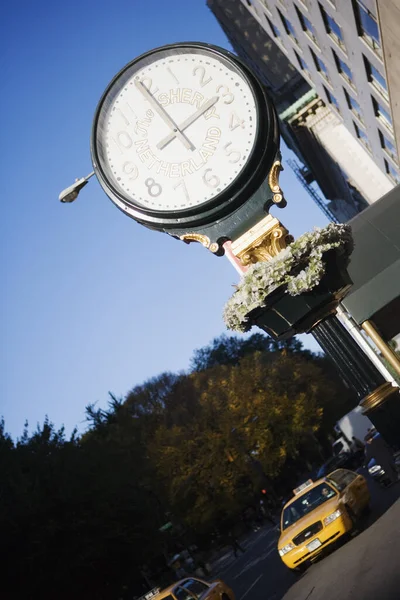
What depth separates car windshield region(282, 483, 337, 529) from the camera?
13239mm

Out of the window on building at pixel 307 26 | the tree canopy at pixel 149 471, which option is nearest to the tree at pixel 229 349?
the tree canopy at pixel 149 471

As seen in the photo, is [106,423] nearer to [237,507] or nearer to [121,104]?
[237,507]

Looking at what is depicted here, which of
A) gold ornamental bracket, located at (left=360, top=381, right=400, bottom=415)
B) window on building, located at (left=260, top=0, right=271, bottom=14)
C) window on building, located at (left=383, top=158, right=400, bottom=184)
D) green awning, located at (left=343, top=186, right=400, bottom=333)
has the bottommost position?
gold ornamental bracket, located at (left=360, top=381, right=400, bottom=415)

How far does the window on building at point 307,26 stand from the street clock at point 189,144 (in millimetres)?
21008

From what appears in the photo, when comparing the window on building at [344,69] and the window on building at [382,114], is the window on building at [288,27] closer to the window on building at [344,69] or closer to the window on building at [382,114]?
the window on building at [344,69]

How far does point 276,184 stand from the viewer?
134 inches

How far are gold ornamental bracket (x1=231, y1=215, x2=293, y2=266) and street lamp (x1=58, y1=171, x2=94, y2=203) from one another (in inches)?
54.8

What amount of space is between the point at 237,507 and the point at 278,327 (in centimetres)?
3522

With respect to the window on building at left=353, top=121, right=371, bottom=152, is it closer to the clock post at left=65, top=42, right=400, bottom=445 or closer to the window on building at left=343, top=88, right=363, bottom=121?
the window on building at left=343, top=88, right=363, bottom=121

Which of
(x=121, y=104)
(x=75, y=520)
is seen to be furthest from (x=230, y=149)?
(x=75, y=520)

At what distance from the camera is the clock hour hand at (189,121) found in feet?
11.7

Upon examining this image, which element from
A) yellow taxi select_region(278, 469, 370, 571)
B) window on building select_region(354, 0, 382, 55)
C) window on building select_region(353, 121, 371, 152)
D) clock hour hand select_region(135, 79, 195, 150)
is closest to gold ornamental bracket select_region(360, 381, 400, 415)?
clock hour hand select_region(135, 79, 195, 150)

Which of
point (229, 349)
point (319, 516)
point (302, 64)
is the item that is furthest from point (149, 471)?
point (229, 349)

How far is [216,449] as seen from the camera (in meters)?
37.9
